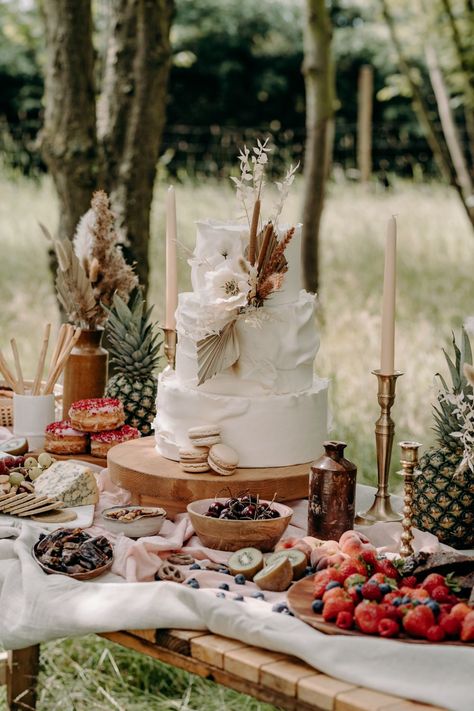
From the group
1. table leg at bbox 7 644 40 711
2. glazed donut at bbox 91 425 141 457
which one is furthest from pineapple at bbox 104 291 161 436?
table leg at bbox 7 644 40 711

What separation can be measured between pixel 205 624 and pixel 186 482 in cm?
58

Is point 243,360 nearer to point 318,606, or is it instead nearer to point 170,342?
point 170,342

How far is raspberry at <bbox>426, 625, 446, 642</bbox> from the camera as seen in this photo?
1.81 meters

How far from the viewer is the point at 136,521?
2.40m

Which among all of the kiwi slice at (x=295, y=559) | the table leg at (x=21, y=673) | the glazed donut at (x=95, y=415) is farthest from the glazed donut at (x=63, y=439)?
the kiwi slice at (x=295, y=559)

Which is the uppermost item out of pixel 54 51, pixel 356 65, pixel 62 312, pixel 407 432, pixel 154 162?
pixel 356 65

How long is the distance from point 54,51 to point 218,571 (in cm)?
324

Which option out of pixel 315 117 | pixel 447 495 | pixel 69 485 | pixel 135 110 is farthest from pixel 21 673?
pixel 315 117

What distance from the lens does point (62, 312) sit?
4578 mm

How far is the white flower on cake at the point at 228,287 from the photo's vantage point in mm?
2480

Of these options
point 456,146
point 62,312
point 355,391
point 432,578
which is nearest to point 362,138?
point 456,146

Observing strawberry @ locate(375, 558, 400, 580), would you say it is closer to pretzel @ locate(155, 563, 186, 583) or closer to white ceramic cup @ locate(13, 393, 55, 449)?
pretzel @ locate(155, 563, 186, 583)

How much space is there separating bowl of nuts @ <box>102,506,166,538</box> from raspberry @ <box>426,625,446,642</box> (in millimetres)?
808

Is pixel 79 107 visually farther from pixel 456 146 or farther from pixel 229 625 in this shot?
pixel 456 146
